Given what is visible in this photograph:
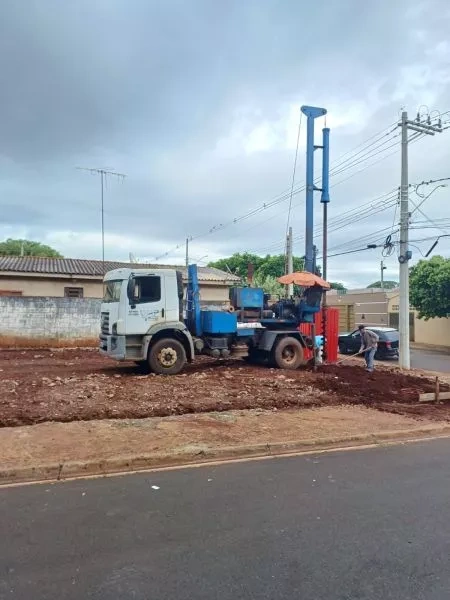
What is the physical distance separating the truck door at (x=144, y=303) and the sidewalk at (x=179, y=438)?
5.42 metres

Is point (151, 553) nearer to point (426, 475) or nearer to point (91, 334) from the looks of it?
point (426, 475)

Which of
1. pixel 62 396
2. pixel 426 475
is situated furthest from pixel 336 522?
pixel 62 396

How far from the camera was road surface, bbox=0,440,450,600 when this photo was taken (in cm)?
354

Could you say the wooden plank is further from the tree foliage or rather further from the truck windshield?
the tree foliage

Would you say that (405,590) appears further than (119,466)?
No

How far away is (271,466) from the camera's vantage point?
261 inches

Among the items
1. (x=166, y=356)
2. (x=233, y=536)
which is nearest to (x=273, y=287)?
(x=166, y=356)

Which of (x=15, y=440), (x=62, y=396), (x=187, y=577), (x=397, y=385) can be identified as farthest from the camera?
(x=397, y=385)

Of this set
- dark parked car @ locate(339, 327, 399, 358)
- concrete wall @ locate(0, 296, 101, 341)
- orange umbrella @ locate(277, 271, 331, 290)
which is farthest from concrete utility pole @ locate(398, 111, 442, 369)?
concrete wall @ locate(0, 296, 101, 341)

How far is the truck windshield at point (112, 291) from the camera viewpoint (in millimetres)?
14515

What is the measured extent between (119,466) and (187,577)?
9.97 feet

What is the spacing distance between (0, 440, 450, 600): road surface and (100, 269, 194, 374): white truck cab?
26.9 ft

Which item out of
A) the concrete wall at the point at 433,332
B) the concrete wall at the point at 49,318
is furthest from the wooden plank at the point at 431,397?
the concrete wall at the point at 433,332

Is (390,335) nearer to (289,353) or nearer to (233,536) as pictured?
(289,353)
